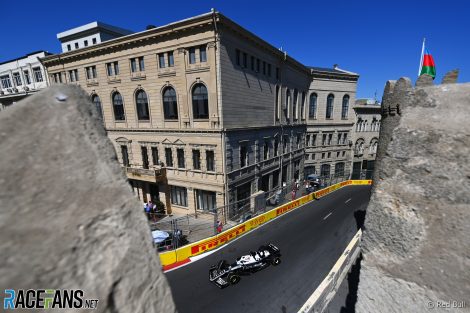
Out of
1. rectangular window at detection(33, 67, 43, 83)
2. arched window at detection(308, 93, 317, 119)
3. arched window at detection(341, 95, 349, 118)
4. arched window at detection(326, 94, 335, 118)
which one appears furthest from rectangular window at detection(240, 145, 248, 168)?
rectangular window at detection(33, 67, 43, 83)

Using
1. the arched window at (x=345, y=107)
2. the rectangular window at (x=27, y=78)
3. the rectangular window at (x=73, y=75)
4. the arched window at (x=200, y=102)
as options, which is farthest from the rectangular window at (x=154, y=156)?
the arched window at (x=345, y=107)

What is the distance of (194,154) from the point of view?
2120 centimetres

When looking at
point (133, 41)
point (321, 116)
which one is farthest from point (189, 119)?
point (321, 116)

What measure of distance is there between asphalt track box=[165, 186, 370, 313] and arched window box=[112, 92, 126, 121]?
19.2 metres

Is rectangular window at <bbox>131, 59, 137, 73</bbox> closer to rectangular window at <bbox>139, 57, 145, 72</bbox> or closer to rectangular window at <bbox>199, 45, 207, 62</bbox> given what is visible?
rectangular window at <bbox>139, 57, 145, 72</bbox>

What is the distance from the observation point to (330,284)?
8656 mm

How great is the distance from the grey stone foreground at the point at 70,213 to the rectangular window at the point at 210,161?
1839 cm

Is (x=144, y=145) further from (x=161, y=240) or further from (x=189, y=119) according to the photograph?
(x=161, y=240)

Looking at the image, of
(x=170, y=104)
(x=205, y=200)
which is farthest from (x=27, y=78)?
(x=205, y=200)

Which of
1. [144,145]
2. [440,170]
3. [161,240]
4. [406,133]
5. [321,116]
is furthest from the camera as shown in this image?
[321,116]

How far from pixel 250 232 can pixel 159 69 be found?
17142mm

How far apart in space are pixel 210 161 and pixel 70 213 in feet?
62.5

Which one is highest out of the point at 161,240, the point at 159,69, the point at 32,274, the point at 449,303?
the point at 159,69

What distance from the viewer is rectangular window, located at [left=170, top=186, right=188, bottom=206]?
22859 mm
